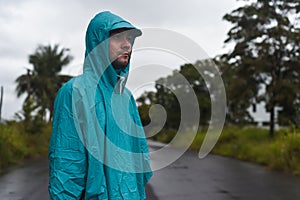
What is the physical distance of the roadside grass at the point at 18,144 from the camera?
45.7ft

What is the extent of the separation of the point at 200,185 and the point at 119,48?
7748 mm

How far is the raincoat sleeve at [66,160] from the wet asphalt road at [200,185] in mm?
5934

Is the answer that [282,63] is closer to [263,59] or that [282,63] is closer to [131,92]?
[263,59]

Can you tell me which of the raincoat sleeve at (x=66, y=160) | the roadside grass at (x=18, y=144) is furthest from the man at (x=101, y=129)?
the roadside grass at (x=18, y=144)

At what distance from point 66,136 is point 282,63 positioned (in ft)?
58.1

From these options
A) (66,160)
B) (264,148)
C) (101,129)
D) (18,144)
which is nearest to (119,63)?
(101,129)

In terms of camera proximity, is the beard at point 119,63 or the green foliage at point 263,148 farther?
the green foliage at point 263,148

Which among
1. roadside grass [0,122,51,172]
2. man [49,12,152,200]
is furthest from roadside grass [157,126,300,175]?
man [49,12,152,200]

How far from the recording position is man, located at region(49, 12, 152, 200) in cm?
165

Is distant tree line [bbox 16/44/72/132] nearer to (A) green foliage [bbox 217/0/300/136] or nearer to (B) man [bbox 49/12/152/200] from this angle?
(A) green foliage [bbox 217/0/300/136]

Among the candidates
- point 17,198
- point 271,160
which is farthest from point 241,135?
point 17,198

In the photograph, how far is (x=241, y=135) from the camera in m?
22.5

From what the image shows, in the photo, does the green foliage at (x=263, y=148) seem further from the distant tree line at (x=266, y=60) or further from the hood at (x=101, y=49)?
the hood at (x=101, y=49)

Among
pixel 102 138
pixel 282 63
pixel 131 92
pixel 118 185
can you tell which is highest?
pixel 282 63
